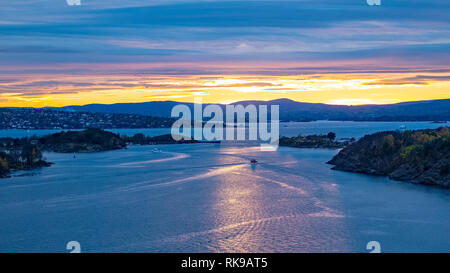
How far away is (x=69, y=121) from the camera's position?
340 ft

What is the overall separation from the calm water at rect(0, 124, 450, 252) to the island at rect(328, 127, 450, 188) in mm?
1092

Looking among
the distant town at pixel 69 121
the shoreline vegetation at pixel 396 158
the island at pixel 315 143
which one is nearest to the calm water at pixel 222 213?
the shoreline vegetation at pixel 396 158

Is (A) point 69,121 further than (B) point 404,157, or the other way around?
(A) point 69,121

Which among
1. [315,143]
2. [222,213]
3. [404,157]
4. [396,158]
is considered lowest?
[222,213]

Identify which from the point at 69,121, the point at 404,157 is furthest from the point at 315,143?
the point at 69,121

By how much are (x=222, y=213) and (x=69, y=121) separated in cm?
9345

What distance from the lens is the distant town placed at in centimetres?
10212

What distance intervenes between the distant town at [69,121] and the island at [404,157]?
7863 centimetres

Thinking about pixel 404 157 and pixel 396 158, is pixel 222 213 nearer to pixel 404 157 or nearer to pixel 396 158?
pixel 404 157

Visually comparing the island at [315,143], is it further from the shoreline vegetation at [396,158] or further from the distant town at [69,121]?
the distant town at [69,121]

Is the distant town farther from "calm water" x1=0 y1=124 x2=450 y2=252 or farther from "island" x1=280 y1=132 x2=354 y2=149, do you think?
"calm water" x1=0 y1=124 x2=450 y2=252

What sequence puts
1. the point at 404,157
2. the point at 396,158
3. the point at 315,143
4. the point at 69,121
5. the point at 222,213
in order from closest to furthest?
the point at 222,213, the point at 404,157, the point at 396,158, the point at 315,143, the point at 69,121

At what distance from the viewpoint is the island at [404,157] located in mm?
23609
